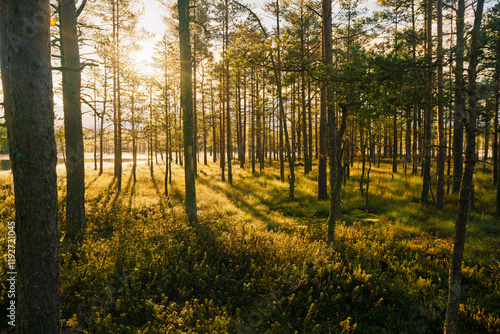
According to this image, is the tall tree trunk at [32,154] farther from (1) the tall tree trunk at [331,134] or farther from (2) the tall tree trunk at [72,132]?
(2) the tall tree trunk at [72,132]

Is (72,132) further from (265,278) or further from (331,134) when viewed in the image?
(331,134)

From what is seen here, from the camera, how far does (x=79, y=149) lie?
22.8 feet

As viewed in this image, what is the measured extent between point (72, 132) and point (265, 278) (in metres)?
6.46

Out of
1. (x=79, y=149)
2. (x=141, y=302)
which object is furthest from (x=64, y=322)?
(x=79, y=149)

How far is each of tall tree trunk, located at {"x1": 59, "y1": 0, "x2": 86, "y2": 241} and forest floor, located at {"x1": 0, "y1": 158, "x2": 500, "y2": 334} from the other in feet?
1.81

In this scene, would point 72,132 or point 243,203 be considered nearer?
point 72,132

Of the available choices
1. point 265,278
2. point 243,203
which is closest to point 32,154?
point 265,278

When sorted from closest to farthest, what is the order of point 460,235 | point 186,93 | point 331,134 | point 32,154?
point 32,154 < point 460,235 < point 331,134 < point 186,93

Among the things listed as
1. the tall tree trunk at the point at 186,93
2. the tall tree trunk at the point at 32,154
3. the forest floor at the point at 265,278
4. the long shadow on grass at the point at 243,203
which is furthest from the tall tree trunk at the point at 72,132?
the long shadow on grass at the point at 243,203

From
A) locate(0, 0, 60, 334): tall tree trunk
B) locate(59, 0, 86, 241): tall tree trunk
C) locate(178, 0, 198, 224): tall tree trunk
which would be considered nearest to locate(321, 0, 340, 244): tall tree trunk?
locate(0, 0, 60, 334): tall tree trunk

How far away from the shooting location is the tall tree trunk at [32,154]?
2.34 meters

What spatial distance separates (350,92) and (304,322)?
431 cm

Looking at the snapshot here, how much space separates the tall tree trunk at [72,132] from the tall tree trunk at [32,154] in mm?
4567

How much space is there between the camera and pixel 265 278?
4.80 meters
